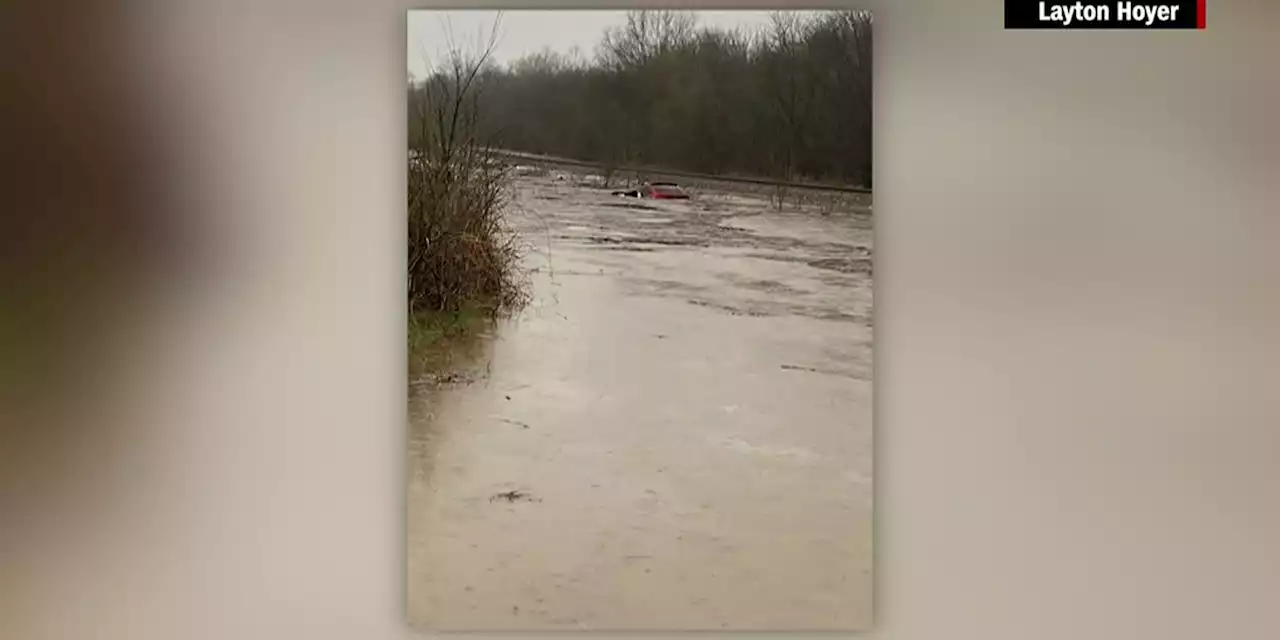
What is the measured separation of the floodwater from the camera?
156cm

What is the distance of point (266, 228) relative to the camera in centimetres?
158

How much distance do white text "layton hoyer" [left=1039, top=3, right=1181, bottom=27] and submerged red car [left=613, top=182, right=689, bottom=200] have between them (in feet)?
2.01

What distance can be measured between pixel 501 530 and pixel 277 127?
70cm

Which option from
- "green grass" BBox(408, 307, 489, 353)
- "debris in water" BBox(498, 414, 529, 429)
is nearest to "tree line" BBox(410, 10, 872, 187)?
"green grass" BBox(408, 307, 489, 353)

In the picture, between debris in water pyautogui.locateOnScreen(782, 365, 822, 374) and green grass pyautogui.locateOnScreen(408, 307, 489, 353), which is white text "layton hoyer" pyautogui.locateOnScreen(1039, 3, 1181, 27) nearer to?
debris in water pyautogui.locateOnScreen(782, 365, 822, 374)

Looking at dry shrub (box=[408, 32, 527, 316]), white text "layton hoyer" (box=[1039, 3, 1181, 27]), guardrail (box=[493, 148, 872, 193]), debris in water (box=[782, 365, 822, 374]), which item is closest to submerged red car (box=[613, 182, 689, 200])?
guardrail (box=[493, 148, 872, 193])

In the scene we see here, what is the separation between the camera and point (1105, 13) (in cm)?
158

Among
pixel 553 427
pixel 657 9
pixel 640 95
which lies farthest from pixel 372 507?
pixel 657 9

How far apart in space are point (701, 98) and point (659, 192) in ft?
0.51

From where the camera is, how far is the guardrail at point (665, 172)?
5.16ft

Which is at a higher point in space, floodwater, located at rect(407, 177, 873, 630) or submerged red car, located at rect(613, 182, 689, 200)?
submerged red car, located at rect(613, 182, 689, 200)

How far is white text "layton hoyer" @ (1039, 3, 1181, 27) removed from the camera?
1.58 m

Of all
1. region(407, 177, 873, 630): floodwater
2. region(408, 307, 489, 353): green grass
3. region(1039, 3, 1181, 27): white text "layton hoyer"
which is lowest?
region(407, 177, 873, 630): floodwater

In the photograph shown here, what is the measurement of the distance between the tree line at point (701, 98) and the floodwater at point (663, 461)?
88 millimetres
